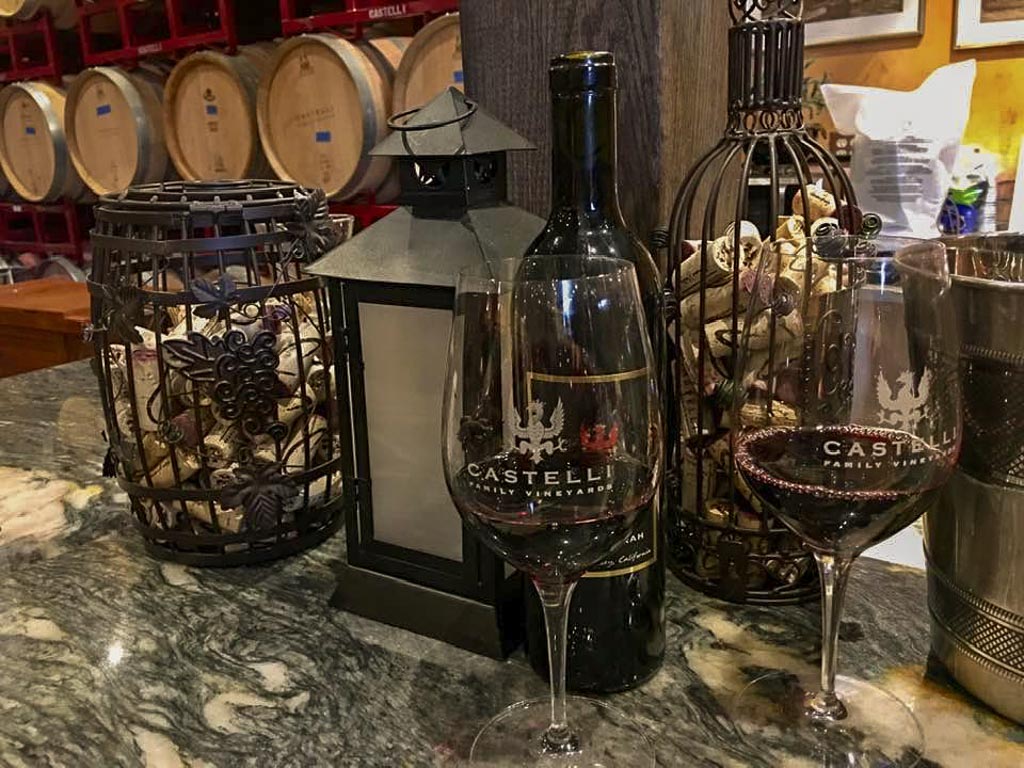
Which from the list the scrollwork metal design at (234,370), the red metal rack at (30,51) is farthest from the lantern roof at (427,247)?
the red metal rack at (30,51)

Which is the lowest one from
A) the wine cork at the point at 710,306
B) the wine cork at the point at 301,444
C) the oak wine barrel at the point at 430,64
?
the wine cork at the point at 301,444

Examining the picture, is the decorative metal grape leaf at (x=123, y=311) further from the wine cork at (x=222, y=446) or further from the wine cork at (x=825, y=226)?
the wine cork at (x=825, y=226)

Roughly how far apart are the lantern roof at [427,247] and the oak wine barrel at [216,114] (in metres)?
2.36

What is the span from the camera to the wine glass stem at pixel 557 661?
0.55 meters

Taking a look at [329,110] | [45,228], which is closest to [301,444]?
[329,110]

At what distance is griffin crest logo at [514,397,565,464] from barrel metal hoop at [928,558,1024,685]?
0.88 feet

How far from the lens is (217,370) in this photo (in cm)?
75

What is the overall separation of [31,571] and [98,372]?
0.59 feet

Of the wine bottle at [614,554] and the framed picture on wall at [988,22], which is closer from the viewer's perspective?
the wine bottle at [614,554]

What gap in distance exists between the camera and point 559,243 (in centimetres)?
64

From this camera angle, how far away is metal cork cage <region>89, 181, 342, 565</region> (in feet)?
2.46

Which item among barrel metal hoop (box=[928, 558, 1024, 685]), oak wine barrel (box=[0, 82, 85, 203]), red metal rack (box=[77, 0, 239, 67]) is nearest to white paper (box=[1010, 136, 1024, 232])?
barrel metal hoop (box=[928, 558, 1024, 685])

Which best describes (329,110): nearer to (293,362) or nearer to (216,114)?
(216,114)

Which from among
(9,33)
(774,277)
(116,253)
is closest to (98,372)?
(116,253)
